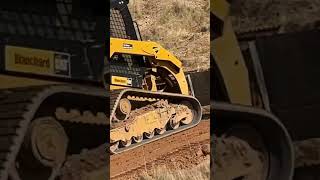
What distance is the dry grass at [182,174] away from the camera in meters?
4.93

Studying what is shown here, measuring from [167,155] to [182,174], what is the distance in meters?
0.24

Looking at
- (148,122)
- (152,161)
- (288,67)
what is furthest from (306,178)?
(148,122)

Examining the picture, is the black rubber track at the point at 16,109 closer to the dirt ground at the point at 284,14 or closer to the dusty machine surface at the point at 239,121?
the dusty machine surface at the point at 239,121

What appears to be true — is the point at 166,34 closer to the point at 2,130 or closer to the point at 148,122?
the point at 148,122

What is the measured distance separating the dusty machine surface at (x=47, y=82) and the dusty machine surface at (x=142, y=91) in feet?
4.08

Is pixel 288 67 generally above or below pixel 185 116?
above

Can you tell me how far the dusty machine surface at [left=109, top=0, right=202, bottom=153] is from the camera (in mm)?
5160

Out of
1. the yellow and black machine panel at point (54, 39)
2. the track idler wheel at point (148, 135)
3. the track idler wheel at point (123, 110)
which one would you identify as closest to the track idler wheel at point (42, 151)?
the yellow and black machine panel at point (54, 39)

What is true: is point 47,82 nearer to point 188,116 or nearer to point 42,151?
point 42,151

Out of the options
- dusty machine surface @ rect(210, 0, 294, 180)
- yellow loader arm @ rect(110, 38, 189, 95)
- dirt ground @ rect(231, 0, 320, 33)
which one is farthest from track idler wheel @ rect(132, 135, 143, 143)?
dirt ground @ rect(231, 0, 320, 33)

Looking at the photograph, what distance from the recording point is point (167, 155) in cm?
515

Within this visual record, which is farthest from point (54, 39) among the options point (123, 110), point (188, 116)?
point (188, 116)

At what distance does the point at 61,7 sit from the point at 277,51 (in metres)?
1.50

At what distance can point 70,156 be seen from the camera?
353 centimetres
